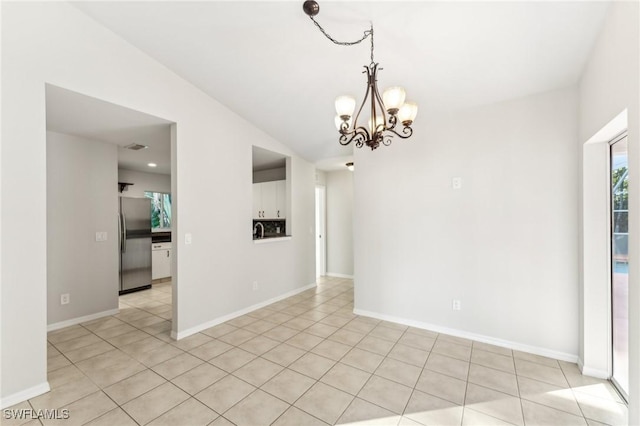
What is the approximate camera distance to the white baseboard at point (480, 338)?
2.66m

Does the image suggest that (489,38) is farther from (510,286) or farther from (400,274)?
Result: (400,274)

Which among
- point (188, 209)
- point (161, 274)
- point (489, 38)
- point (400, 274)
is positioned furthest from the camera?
point (161, 274)

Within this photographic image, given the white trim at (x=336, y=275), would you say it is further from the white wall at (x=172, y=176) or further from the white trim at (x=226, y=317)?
the white wall at (x=172, y=176)

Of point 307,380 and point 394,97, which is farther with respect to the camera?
point 307,380

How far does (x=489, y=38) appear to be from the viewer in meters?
2.18

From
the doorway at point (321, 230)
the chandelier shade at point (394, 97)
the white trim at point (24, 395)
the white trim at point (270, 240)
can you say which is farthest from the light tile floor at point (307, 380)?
the doorway at point (321, 230)

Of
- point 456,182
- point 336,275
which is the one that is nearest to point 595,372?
point 456,182

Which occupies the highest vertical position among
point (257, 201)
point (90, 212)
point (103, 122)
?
point (103, 122)

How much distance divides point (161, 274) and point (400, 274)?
493 centimetres

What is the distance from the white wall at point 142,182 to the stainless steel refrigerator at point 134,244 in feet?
2.75

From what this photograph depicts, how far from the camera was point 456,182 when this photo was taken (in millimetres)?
3180

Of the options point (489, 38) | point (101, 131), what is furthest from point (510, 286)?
point (101, 131)

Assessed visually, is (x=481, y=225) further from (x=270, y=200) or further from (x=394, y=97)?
(x=270, y=200)

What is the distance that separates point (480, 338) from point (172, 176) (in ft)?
12.9
